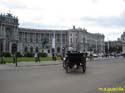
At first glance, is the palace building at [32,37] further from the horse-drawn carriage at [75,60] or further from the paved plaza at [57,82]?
the paved plaza at [57,82]

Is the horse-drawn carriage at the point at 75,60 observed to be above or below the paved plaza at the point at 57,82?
above

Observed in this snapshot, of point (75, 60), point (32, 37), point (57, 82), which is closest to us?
point (57, 82)

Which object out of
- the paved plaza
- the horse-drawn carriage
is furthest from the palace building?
the paved plaza

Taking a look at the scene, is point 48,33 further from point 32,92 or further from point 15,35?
point 32,92

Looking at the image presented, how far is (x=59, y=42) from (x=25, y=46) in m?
22.9

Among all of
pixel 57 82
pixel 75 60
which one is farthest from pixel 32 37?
pixel 57 82

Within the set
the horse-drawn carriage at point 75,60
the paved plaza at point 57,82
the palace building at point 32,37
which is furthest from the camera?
the palace building at point 32,37

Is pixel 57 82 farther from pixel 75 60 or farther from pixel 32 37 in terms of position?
pixel 32 37

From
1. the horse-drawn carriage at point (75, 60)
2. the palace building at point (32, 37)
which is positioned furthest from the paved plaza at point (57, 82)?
the palace building at point (32, 37)

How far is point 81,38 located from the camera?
197375 mm

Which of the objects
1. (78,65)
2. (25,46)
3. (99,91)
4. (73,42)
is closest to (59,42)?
(73,42)

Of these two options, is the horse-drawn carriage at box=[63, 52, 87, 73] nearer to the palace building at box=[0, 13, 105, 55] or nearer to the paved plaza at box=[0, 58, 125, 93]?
the paved plaza at box=[0, 58, 125, 93]

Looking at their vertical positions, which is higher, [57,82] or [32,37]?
[32,37]

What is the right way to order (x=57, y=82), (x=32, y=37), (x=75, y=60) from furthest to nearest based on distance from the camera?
(x=32, y=37) → (x=75, y=60) → (x=57, y=82)
